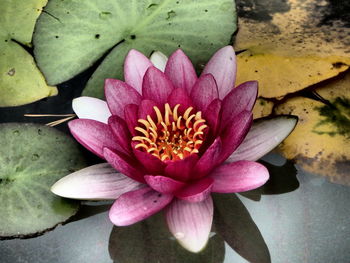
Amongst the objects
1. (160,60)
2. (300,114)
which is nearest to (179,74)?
(160,60)

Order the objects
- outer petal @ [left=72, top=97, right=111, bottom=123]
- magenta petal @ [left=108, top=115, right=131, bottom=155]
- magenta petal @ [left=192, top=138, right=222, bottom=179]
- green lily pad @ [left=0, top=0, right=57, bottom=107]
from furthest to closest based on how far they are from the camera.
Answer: green lily pad @ [left=0, top=0, right=57, bottom=107]
outer petal @ [left=72, top=97, right=111, bottom=123]
magenta petal @ [left=108, top=115, right=131, bottom=155]
magenta petal @ [left=192, top=138, right=222, bottom=179]

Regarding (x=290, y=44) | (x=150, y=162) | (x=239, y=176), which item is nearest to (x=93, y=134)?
(x=150, y=162)

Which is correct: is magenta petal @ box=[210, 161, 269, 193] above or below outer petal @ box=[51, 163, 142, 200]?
above

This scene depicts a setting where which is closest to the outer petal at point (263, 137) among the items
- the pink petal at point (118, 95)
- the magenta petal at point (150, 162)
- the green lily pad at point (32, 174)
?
the magenta petal at point (150, 162)

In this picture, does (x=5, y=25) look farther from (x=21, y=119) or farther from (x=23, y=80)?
(x=21, y=119)

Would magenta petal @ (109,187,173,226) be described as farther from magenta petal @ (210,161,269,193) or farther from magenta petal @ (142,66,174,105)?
magenta petal @ (142,66,174,105)

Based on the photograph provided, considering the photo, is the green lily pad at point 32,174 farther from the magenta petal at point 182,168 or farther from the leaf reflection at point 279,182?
the leaf reflection at point 279,182

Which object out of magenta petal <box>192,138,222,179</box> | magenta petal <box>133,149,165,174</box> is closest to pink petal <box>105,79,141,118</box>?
magenta petal <box>133,149,165,174</box>
